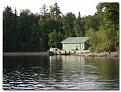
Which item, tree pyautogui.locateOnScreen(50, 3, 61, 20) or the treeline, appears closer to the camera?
tree pyautogui.locateOnScreen(50, 3, 61, 20)

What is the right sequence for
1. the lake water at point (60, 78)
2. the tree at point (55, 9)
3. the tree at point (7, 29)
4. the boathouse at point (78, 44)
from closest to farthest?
the lake water at point (60, 78)
the tree at point (7, 29)
the tree at point (55, 9)
the boathouse at point (78, 44)

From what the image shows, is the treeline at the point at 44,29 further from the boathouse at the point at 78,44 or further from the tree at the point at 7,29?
the boathouse at the point at 78,44

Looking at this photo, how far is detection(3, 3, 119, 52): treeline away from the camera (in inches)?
385

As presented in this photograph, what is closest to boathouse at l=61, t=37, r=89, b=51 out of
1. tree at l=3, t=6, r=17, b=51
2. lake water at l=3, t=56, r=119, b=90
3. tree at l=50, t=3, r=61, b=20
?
lake water at l=3, t=56, r=119, b=90

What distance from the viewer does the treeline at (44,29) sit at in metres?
9.78

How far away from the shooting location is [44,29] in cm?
1400

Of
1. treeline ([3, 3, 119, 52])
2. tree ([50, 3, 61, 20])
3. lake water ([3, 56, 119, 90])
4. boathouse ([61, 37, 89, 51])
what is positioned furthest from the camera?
boathouse ([61, 37, 89, 51])

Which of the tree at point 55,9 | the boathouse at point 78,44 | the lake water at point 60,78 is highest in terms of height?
the tree at point 55,9

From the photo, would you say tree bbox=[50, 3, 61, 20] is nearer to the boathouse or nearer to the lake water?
the lake water

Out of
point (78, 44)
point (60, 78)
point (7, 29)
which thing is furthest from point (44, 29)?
point (78, 44)

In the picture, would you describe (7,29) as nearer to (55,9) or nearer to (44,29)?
(55,9)

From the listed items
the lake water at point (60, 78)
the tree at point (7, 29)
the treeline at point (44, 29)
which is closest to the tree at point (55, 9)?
the treeline at point (44, 29)

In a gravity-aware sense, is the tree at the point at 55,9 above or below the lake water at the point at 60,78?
above

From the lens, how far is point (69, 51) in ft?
79.6
